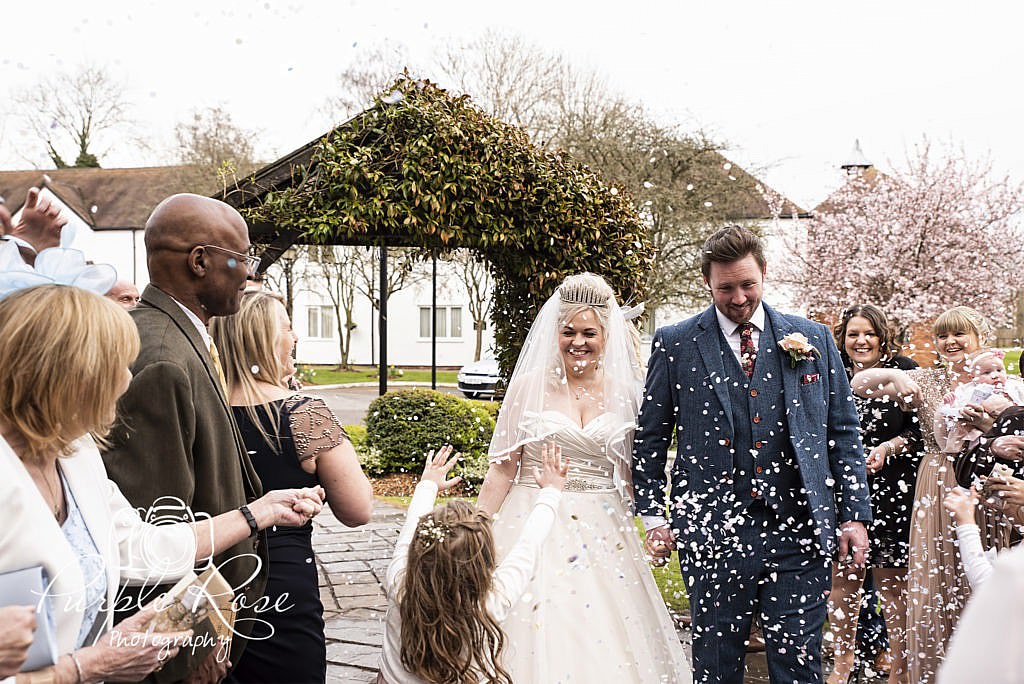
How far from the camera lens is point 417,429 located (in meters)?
9.59

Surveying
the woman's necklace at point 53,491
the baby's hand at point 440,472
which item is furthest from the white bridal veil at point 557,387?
the woman's necklace at point 53,491

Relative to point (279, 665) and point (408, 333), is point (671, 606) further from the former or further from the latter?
point (408, 333)

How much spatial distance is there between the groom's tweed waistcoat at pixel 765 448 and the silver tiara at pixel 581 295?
854 millimetres

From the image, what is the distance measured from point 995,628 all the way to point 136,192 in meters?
40.0

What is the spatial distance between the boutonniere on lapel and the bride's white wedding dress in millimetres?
829

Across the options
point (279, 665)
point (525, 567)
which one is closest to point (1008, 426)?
point (525, 567)

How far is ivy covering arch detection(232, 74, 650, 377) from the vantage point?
701 centimetres

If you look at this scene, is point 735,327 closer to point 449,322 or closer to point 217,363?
point 217,363

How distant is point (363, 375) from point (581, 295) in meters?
26.6

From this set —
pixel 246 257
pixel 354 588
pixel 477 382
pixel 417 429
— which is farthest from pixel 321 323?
pixel 246 257

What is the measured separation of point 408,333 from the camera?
32.9 meters

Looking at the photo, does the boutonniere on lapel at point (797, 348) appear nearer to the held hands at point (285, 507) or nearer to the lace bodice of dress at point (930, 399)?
the lace bodice of dress at point (930, 399)

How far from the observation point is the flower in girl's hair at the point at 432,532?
2.63 m

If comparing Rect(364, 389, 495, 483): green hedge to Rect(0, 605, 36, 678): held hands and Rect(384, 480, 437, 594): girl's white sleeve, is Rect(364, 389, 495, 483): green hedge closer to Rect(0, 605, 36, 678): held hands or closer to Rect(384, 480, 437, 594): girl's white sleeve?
Rect(384, 480, 437, 594): girl's white sleeve
